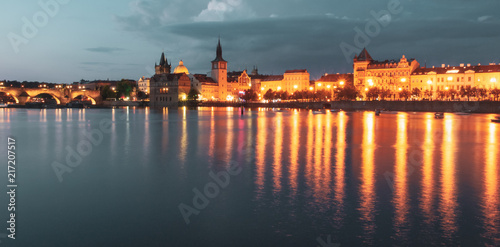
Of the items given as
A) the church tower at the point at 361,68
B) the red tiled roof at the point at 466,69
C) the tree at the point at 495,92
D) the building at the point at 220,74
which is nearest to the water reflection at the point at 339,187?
the tree at the point at 495,92

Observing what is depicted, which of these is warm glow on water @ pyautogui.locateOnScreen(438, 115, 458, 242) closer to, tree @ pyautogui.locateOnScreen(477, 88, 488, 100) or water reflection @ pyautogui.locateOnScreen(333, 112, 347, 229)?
water reflection @ pyautogui.locateOnScreen(333, 112, 347, 229)

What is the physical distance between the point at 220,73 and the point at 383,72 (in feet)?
167

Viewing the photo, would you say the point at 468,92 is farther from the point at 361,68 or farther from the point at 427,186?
the point at 427,186

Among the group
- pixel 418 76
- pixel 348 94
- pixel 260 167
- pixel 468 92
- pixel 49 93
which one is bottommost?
pixel 260 167

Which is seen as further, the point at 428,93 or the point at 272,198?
the point at 428,93

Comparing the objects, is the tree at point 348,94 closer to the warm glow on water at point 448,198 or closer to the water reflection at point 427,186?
the water reflection at point 427,186

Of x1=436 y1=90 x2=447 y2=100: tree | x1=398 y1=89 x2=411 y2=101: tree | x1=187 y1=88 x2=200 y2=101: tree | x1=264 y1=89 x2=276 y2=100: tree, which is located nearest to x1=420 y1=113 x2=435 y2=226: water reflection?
x1=436 y1=90 x2=447 y2=100: tree

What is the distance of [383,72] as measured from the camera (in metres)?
112

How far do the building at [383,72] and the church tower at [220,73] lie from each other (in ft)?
139

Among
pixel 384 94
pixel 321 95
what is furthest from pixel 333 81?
pixel 384 94

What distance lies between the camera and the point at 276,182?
12320mm

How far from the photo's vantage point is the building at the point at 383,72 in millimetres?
107562

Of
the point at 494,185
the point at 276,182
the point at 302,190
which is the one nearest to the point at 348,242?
the point at 302,190

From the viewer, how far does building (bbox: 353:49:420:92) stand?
353ft
